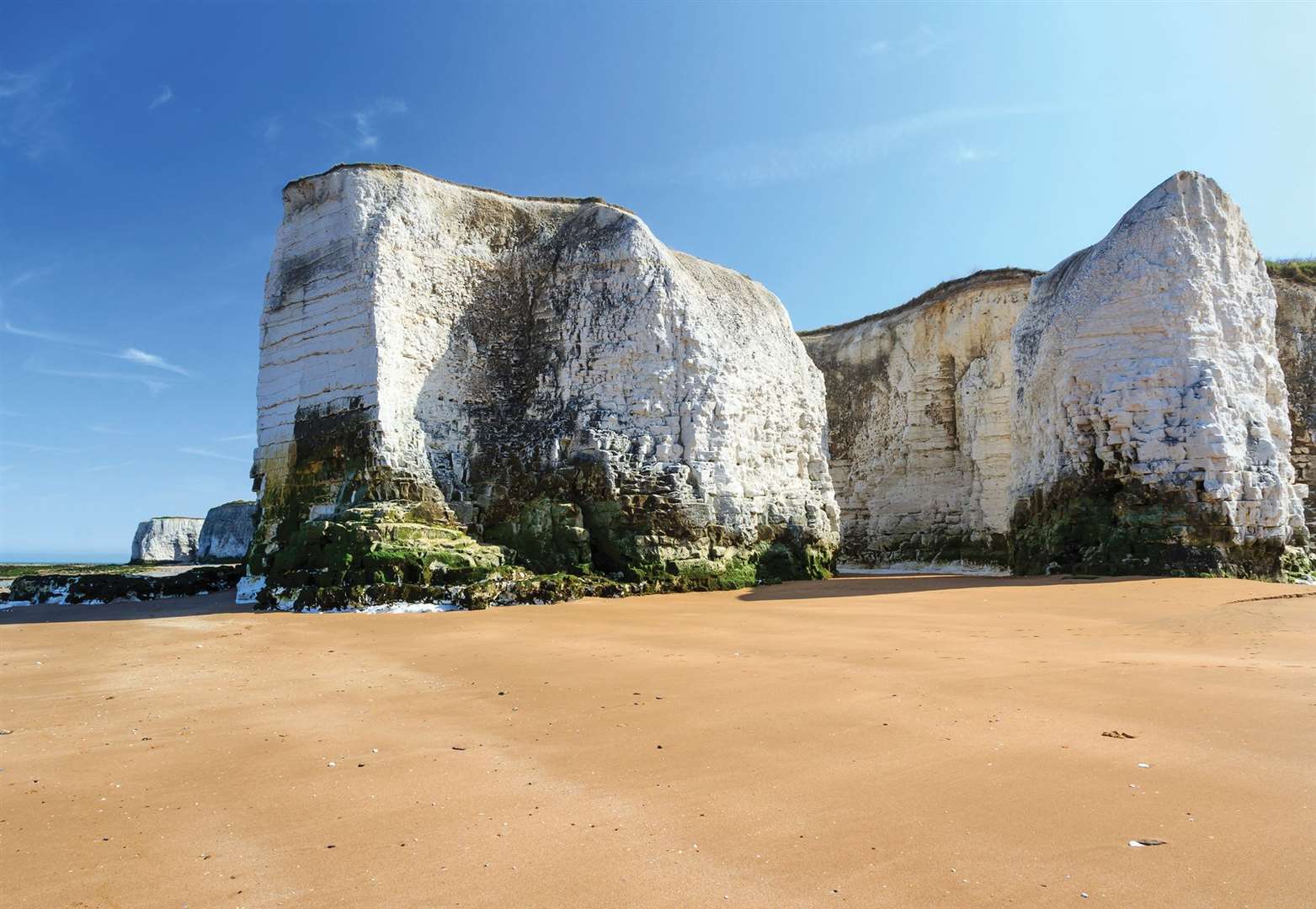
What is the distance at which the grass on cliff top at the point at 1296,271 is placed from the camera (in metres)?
16.2

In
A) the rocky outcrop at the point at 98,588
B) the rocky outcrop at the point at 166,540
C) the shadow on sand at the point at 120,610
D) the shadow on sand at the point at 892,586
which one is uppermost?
the rocky outcrop at the point at 166,540

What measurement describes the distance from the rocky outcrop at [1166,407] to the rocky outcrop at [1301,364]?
9.61 ft

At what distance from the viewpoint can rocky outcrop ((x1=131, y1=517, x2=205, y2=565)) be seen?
37438 mm

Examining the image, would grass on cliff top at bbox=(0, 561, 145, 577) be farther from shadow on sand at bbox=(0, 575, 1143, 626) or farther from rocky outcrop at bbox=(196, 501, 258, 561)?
rocky outcrop at bbox=(196, 501, 258, 561)

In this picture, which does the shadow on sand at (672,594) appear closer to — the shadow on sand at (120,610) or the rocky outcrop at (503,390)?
the shadow on sand at (120,610)

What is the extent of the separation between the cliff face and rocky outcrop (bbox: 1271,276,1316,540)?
4747 millimetres

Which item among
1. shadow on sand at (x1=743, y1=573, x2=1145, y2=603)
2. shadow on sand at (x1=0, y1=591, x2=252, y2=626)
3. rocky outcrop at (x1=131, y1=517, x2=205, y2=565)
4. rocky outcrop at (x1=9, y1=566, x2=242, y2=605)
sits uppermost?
rocky outcrop at (x1=131, y1=517, x2=205, y2=565)

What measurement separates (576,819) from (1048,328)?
512 inches

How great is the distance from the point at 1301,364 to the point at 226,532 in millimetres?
36158

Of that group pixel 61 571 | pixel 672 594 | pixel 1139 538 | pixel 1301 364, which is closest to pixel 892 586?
pixel 672 594

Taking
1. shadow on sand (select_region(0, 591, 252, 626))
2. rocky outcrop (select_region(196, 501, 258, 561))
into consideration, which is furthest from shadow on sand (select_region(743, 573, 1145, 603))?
rocky outcrop (select_region(196, 501, 258, 561))

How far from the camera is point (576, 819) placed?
2.49 metres

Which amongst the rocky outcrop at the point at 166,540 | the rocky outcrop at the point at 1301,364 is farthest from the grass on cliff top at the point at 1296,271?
the rocky outcrop at the point at 166,540

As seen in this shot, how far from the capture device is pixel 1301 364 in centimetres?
1534
